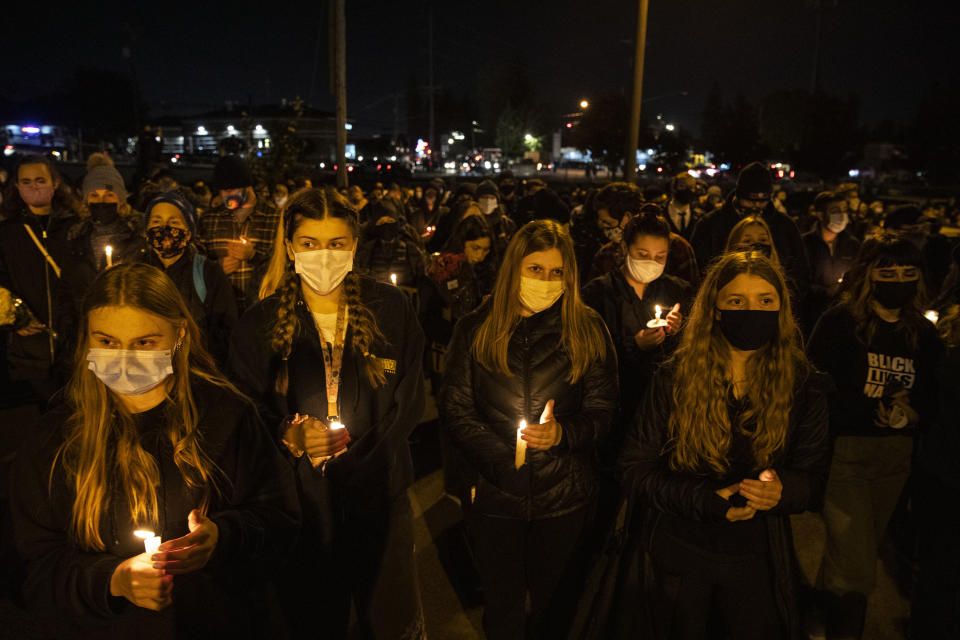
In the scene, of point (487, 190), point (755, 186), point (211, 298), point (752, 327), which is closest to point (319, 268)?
point (211, 298)

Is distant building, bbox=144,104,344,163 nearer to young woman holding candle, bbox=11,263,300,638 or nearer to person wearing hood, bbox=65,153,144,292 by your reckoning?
person wearing hood, bbox=65,153,144,292

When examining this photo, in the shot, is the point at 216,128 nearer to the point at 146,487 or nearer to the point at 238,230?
the point at 238,230

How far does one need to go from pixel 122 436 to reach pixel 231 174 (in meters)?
4.81

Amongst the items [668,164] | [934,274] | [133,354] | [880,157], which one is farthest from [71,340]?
[880,157]

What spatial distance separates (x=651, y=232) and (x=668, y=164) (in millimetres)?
59795

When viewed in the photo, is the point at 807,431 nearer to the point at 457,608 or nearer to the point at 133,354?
the point at 457,608

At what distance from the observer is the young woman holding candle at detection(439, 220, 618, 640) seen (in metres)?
3.24

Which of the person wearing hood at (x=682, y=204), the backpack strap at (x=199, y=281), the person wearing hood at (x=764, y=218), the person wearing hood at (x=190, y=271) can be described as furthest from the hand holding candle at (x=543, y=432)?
the person wearing hood at (x=682, y=204)

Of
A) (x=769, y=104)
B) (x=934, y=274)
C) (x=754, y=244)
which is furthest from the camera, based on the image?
(x=769, y=104)

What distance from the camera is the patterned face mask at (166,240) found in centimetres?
463

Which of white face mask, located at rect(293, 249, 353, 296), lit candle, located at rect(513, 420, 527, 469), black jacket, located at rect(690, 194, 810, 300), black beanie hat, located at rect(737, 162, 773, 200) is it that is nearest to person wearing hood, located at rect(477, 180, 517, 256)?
black jacket, located at rect(690, 194, 810, 300)

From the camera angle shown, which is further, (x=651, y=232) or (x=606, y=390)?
(x=651, y=232)

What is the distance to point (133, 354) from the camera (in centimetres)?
231

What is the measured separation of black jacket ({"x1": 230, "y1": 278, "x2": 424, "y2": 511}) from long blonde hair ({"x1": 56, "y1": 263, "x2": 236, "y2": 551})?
640 millimetres
